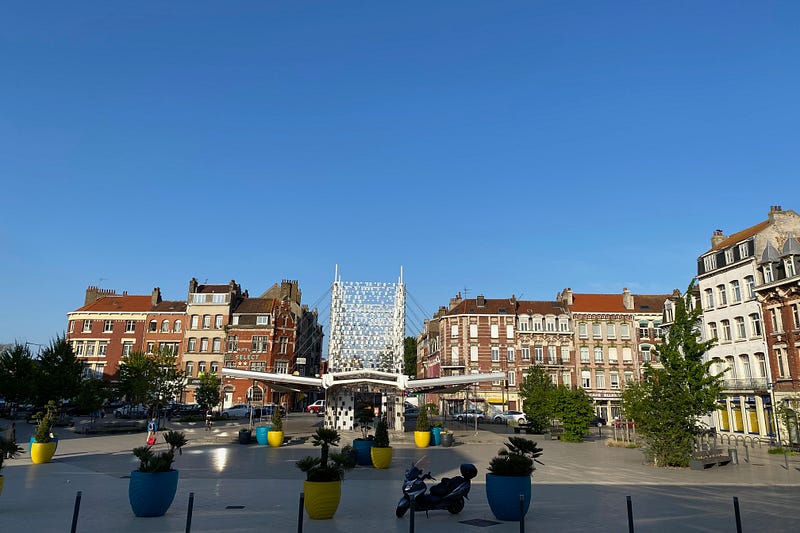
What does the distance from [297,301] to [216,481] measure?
198 feet

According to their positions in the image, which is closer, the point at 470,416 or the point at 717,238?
the point at 717,238

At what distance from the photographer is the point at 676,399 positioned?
21.5 m

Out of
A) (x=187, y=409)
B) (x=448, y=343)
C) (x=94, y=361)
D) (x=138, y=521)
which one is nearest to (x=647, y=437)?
(x=138, y=521)

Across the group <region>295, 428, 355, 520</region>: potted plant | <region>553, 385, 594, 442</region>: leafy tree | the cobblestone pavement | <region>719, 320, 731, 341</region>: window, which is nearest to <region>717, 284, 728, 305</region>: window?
<region>719, 320, 731, 341</region>: window

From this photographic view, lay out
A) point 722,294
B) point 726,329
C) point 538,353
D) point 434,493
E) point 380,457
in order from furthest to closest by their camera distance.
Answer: point 538,353, point 722,294, point 726,329, point 380,457, point 434,493

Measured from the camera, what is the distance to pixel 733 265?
1591 inches

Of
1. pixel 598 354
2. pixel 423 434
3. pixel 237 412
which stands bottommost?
pixel 423 434

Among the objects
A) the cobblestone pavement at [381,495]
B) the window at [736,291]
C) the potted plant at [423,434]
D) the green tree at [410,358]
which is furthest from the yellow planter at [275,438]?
the green tree at [410,358]

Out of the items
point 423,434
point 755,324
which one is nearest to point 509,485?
point 423,434

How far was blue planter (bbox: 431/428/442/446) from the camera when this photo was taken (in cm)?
3052

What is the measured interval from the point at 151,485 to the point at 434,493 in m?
5.81

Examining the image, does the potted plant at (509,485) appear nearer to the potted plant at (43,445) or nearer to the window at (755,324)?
the potted plant at (43,445)

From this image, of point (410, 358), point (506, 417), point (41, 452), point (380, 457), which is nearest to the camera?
point (380, 457)

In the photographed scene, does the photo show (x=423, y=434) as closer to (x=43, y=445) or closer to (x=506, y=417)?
(x=43, y=445)
